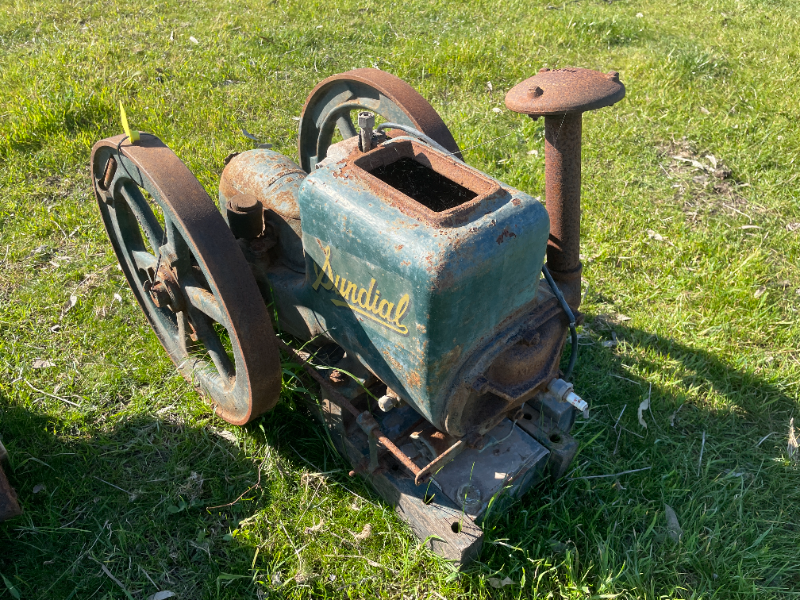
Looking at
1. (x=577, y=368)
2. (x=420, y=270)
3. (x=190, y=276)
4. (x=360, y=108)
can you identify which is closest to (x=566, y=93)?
(x=420, y=270)

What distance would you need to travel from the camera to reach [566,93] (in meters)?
1.84

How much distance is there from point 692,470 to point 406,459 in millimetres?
1231

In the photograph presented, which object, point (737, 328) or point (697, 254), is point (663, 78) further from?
point (737, 328)

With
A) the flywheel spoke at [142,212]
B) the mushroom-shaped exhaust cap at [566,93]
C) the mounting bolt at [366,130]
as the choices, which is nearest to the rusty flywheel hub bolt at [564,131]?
the mushroom-shaped exhaust cap at [566,93]

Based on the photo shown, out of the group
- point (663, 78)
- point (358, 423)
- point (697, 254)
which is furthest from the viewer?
point (663, 78)

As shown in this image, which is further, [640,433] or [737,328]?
[737,328]

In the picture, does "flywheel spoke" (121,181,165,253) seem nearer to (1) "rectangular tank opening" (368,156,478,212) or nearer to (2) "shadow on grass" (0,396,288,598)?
(2) "shadow on grass" (0,396,288,598)

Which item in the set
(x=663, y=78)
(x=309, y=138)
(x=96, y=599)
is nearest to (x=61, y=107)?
(x=309, y=138)

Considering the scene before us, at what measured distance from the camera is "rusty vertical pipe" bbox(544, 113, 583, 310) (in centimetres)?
195

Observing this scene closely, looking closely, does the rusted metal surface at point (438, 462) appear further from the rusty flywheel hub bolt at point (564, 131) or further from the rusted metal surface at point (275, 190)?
the rusted metal surface at point (275, 190)

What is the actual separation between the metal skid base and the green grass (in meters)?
0.09

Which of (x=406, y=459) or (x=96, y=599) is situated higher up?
(x=406, y=459)

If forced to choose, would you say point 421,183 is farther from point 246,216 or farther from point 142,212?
point 142,212

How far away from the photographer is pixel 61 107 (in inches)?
169
